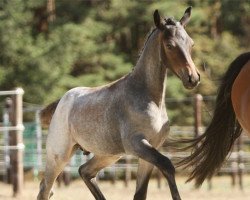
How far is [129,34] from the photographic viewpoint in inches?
1040

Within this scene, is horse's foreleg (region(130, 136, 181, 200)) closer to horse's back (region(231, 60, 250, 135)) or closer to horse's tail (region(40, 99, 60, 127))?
horse's back (region(231, 60, 250, 135))

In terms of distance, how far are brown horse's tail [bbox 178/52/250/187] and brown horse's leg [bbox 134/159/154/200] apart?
0.37m

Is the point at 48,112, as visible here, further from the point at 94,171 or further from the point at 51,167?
the point at 94,171

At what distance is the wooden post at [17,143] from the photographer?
1123 cm

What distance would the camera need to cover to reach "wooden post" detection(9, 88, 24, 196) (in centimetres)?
1123

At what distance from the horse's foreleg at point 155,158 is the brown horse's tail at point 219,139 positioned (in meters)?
0.64

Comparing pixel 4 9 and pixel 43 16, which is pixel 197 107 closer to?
pixel 4 9

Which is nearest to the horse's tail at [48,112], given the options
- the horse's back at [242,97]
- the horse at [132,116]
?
the horse at [132,116]

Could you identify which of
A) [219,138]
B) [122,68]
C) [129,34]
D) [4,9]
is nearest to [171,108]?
[122,68]

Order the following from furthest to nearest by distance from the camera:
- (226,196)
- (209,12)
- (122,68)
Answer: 1. (209,12)
2. (122,68)
3. (226,196)

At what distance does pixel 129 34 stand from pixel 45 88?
5506mm

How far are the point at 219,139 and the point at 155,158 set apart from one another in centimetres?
90

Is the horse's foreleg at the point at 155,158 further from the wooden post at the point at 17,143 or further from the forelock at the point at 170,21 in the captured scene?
the wooden post at the point at 17,143

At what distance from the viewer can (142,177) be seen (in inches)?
248
